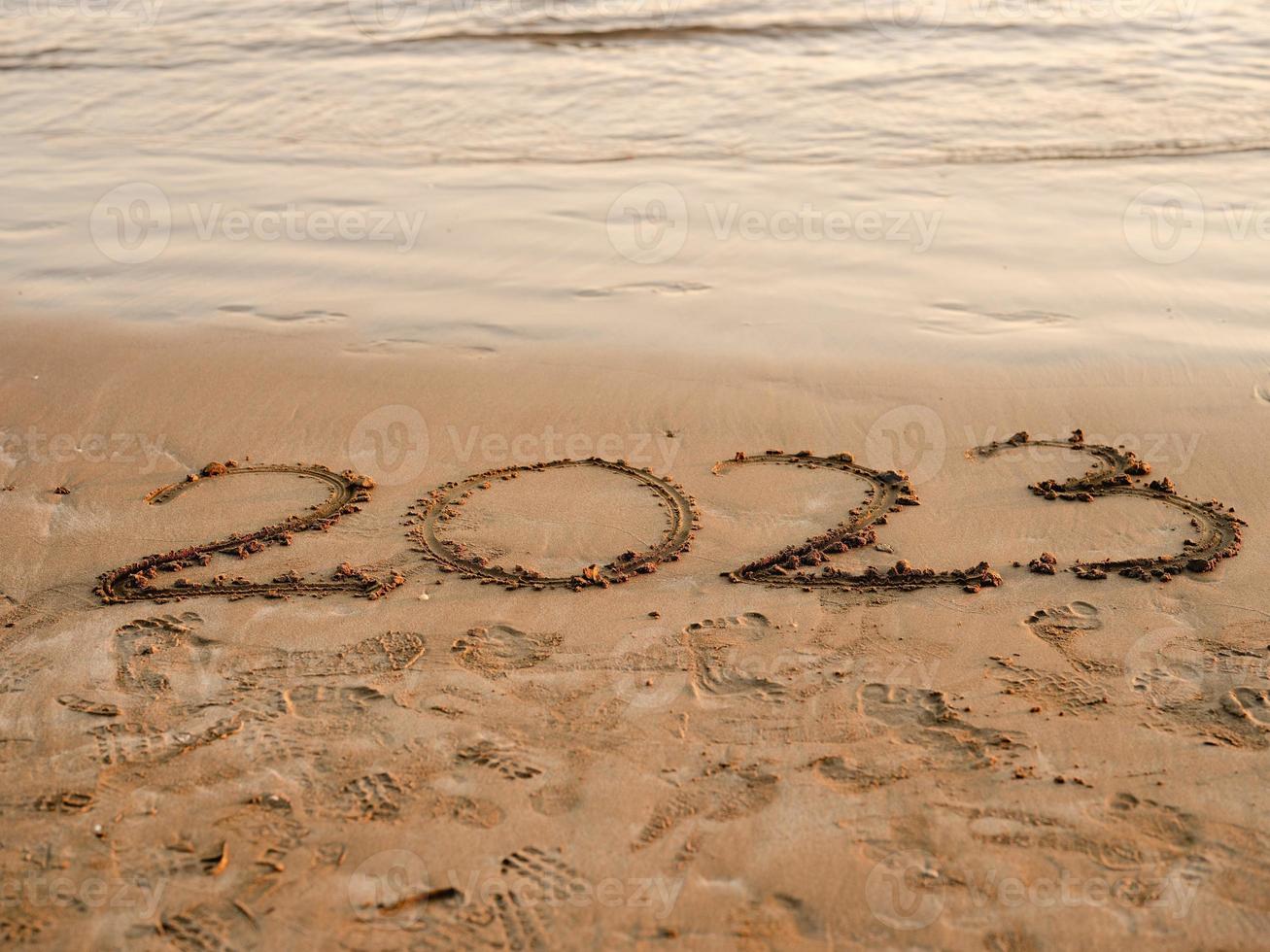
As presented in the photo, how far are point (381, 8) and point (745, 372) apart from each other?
10.4 meters

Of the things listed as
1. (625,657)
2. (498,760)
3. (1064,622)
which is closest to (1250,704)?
(1064,622)

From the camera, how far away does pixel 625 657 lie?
3.62m

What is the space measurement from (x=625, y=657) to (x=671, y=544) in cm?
75

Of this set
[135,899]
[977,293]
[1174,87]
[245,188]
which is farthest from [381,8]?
[135,899]

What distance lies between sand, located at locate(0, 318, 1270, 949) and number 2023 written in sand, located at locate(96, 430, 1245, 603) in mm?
20

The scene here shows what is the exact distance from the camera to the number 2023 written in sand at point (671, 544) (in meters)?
4.02

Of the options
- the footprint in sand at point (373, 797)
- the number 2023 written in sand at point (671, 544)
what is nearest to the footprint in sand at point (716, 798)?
the footprint in sand at point (373, 797)

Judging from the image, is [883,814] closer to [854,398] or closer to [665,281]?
[854,398]

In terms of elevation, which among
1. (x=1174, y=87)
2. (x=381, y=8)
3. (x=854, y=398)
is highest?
(x=381, y=8)

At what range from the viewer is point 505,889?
2760 millimetres

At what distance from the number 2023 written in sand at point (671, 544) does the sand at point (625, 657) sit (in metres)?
0.02

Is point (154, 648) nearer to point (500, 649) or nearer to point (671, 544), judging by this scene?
point (500, 649)

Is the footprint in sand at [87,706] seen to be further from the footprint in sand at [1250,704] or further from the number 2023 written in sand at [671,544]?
the footprint in sand at [1250,704]

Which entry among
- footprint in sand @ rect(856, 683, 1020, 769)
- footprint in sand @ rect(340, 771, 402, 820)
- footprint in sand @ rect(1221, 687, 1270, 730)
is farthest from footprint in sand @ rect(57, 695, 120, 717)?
footprint in sand @ rect(1221, 687, 1270, 730)
